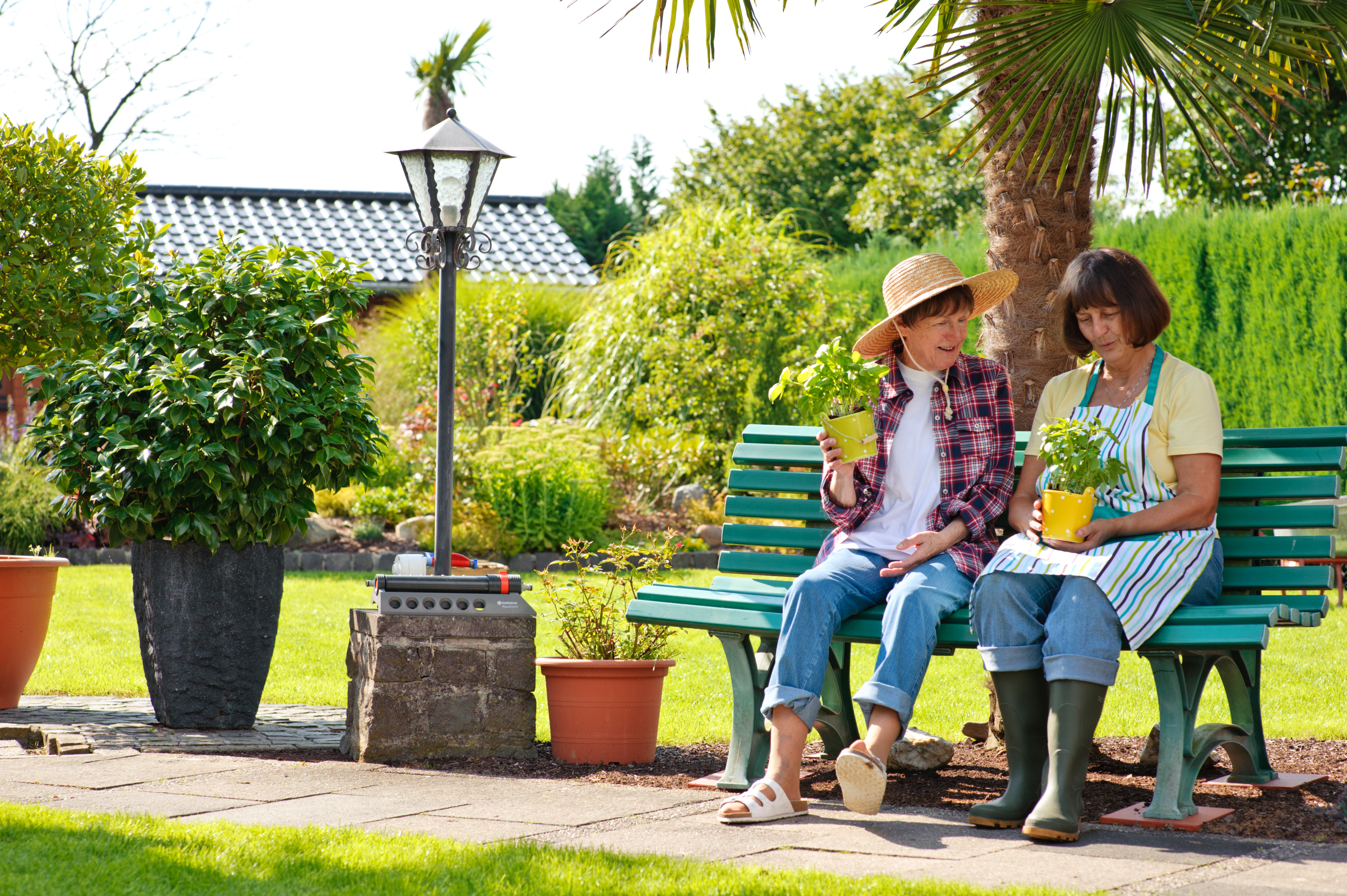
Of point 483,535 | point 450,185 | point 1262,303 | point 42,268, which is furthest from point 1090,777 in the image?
point 1262,303

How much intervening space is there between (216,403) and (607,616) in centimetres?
160

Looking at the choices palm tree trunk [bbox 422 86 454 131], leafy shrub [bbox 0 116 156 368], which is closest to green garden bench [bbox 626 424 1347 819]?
leafy shrub [bbox 0 116 156 368]

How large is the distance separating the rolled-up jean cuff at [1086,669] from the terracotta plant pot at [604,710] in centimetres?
153

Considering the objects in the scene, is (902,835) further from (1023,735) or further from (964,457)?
(964,457)

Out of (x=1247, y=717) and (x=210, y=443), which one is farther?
(x=210, y=443)

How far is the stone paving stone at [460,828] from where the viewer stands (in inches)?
123

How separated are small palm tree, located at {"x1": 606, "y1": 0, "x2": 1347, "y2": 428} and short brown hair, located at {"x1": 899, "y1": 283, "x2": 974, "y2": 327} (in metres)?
0.56

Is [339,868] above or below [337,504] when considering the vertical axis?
below

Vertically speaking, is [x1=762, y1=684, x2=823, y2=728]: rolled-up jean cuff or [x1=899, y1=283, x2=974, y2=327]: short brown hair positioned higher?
[x1=899, y1=283, x2=974, y2=327]: short brown hair

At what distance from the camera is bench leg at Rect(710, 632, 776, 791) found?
3.77 meters

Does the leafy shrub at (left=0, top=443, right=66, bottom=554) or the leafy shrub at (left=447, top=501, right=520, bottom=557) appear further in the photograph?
the leafy shrub at (left=447, top=501, right=520, bottom=557)

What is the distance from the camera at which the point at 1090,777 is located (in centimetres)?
394

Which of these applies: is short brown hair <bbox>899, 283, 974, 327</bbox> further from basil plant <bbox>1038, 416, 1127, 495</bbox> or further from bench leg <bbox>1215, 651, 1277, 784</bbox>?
bench leg <bbox>1215, 651, 1277, 784</bbox>

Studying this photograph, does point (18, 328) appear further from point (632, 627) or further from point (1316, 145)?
point (1316, 145)
